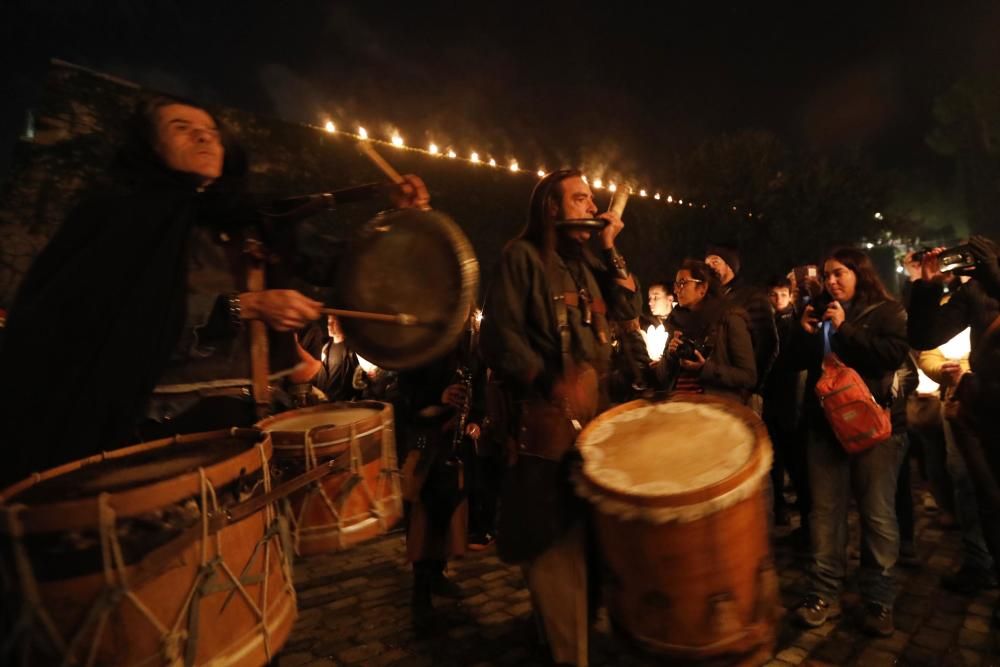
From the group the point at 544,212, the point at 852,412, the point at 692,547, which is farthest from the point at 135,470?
the point at 852,412

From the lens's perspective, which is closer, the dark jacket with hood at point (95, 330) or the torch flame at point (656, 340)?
the dark jacket with hood at point (95, 330)

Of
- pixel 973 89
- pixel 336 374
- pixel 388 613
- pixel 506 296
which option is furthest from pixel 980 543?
pixel 973 89

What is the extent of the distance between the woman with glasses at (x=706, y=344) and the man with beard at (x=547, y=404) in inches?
61.5

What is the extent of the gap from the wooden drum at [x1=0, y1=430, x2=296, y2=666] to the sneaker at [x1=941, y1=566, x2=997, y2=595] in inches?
184

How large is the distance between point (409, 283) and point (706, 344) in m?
3.06

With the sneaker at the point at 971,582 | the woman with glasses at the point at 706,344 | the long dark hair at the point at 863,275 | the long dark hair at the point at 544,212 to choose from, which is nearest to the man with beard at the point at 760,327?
the woman with glasses at the point at 706,344

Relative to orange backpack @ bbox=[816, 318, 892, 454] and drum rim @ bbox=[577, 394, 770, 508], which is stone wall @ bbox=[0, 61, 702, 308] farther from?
orange backpack @ bbox=[816, 318, 892, 454]

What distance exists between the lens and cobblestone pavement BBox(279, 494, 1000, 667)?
3.18 m

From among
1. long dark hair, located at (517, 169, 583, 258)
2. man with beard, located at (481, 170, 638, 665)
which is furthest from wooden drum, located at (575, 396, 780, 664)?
long dark hair, located at (517, 169, 583, 258)

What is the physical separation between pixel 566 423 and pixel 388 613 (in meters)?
2.41

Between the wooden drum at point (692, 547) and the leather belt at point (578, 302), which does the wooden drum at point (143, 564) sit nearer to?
the wooden drum at point (692, 547)

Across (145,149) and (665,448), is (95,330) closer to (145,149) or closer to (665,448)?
(145,149)

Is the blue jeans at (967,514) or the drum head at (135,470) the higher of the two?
the drum head at (135,470)

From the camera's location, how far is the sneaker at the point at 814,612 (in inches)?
136
